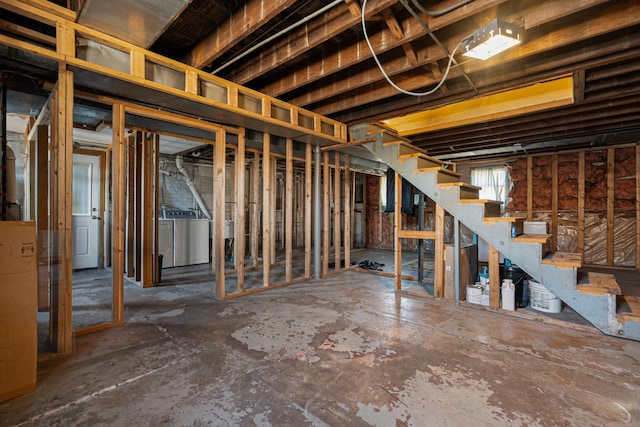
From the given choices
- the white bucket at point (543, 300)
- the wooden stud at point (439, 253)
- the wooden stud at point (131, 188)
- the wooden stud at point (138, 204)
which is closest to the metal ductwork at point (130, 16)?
the wooden stud at point (138, 204)

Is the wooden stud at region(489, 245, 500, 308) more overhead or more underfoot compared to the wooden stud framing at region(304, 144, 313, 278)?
more underfoot

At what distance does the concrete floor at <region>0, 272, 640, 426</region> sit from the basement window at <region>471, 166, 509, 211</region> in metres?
4.74

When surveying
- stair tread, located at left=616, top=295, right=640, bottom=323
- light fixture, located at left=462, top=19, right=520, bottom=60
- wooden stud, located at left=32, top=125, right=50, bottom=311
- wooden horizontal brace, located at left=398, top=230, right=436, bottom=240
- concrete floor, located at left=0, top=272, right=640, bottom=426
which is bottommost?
concrete floor, located at left=0, top=272, right=640, bottom=426

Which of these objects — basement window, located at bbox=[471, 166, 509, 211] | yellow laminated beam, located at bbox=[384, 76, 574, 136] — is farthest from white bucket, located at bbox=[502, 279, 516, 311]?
basement window, located at bbox=[471, 166, 509, 211]

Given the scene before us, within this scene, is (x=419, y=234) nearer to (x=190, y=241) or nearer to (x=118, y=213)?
(x=118, y=213)

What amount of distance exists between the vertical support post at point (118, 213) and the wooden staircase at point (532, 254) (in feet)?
10.3

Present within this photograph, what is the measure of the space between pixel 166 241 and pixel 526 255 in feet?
18.1

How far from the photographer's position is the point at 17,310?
1.69 metres

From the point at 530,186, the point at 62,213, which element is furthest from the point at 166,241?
the point at 530,186

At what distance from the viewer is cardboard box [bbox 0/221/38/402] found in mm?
1640

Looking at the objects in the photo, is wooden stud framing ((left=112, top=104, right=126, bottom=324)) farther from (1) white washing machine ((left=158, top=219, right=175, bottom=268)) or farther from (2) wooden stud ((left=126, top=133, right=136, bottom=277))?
(1) white washing machine ((left=158, top=219, right=175, bottom=268))

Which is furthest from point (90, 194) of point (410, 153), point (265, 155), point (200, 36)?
point (410, 153)

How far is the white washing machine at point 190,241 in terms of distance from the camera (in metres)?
5.45

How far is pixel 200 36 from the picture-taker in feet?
8.91
